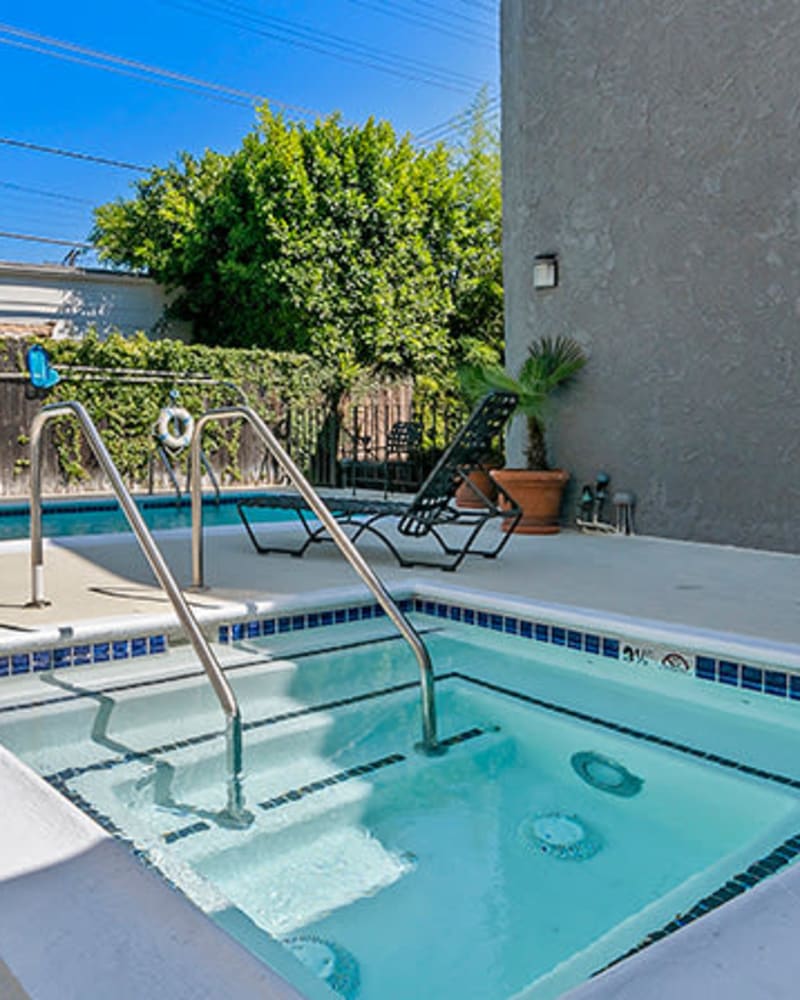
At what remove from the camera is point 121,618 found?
3.46 m

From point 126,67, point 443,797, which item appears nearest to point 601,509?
point 443,797

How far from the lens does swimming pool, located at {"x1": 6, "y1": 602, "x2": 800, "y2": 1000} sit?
6.05ft

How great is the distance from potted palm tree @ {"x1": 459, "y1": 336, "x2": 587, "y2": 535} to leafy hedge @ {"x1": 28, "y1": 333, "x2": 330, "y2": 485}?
5683 millimetres

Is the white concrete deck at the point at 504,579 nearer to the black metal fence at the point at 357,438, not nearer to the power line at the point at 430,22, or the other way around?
the black metal fence at the point at 357,438

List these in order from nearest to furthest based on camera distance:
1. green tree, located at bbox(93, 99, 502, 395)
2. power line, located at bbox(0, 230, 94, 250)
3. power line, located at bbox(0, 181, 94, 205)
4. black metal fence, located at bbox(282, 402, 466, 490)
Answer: black metal fence, located at bbox(282, 402, 466, 490) < green tree, located at bbox(93, 99, 502, 395) < power line, located at bbox(0, 230, 94, 250) < power line, located at bbox(0, 181, 94, 205)

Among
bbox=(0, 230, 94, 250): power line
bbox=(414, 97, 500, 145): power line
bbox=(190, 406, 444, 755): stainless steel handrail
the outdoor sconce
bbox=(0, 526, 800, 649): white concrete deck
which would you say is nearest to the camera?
bbox=(190, 406, 444, 755): stainless steel handrail

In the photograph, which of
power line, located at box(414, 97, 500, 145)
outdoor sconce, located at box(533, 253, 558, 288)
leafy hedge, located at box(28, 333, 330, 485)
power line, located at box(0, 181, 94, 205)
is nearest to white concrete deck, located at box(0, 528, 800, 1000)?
outdoor sconce, located at box(533, 253, 558, 288)

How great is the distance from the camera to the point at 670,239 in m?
6.18

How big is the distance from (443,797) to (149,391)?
1025 centimetres

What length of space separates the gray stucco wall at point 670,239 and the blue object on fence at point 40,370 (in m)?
6.07

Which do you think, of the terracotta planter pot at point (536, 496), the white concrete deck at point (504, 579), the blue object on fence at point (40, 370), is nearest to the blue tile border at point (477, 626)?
the white concrete deck at point (504, 579)

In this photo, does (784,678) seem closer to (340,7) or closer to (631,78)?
(631,78)

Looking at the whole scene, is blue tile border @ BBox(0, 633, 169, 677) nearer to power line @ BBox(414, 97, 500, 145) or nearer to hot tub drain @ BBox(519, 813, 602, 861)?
hot tub drain @ BBox(519, 813, 602, 861)

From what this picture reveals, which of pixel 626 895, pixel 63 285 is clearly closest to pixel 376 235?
pixel 63 285
